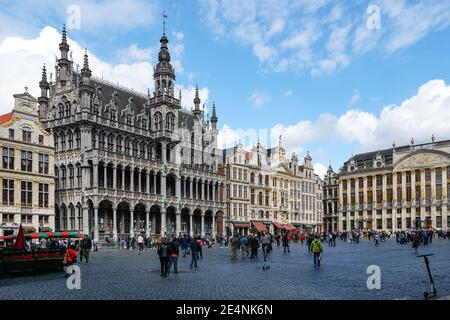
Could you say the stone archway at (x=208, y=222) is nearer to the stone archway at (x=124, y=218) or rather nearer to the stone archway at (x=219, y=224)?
the stone archway at (x=219, y=224)

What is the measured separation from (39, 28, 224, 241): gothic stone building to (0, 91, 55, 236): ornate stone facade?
4.42 m

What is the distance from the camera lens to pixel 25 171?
2111 inches

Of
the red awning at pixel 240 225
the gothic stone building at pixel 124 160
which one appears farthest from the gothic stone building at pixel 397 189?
the gothic stone building at pixel 124 160

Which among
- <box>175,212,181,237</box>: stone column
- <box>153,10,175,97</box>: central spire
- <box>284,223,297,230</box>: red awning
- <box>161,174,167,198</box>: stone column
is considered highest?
<box>153,10,175,97</box>: central spire

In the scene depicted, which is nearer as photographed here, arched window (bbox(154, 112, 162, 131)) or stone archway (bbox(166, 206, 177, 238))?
stone archway (bbox(166, 206, 177, 238))

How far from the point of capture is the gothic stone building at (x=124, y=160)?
6028 cm

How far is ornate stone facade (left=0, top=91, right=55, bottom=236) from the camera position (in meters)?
51.7

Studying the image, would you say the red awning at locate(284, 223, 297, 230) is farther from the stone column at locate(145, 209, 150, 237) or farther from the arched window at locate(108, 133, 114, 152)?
the arched window at locate(108, 133, 114, 152)

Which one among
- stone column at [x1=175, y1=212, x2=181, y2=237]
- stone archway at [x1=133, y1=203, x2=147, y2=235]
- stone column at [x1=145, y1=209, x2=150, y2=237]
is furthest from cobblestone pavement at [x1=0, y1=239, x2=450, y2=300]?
stone column at [x1=175, y1=212, x2=181, y2=237]

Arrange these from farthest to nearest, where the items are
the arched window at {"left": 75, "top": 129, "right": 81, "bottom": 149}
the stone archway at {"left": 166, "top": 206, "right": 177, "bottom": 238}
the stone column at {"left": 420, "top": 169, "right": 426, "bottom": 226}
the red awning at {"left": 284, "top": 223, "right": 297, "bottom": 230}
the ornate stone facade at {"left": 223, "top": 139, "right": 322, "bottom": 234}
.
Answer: the stone column at {"left": 420, "top": 169, "right": 426, "bottom": 226} < the red awning at {"left": 284, "top": 223, "right": 297, "bottom": 230} < the ornate stone facade at {"left": 223, "top": 139, "right": 322, "bottom": 234} < the stone archway at {"left": 166, "top": 206, "right": 177, "bottom": 238} < the arched window at {"left": 75, "top": 129, "right": 81, "bottom": 149}

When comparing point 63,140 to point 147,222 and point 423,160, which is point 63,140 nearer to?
point 147,222

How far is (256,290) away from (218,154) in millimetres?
67277
